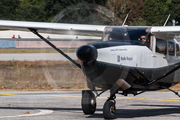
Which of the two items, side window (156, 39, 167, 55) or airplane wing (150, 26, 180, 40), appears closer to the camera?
airplane wing (150, 26, 180, 40)

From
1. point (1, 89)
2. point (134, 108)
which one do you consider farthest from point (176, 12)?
point (134, 108)

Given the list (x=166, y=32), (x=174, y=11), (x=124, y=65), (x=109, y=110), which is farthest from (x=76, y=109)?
(x=174, y=11)

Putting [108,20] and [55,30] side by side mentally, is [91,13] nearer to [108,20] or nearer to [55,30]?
[108,20]

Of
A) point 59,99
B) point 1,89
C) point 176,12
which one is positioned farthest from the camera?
point 176,12

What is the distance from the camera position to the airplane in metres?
9.22

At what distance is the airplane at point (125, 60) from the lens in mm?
9219

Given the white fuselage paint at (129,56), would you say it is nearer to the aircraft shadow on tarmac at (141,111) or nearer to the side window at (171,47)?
the side window at (171,47)

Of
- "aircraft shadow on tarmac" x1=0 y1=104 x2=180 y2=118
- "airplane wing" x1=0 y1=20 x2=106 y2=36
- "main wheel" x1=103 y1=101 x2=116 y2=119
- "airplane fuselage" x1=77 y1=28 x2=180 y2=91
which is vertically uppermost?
"airplane wing" x1=0 y1=20 x2=106 y2=36

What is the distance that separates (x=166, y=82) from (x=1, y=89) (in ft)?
38.6

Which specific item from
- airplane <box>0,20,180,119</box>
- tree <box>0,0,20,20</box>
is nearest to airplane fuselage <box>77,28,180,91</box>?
airplane <box>0,20,180,119</box>

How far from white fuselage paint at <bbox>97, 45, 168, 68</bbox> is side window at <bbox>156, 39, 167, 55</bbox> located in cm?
33

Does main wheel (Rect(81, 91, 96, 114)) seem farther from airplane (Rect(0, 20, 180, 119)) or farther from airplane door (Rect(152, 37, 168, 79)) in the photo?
airplane door (Rect(152, 37, 168, 79))

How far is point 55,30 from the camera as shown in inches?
504

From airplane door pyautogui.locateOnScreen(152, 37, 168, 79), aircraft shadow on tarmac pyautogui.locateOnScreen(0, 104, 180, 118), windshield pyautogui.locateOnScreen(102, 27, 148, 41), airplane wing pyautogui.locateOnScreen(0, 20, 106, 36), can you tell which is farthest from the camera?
airplane wing pyautogui.locateOnScreen(0, 20, 106, 36)
